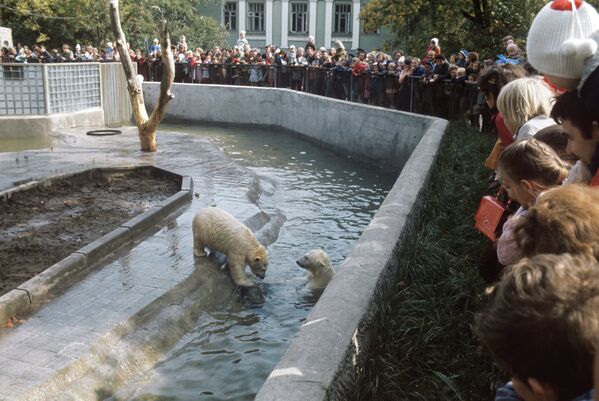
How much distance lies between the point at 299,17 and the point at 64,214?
3624 centimetres

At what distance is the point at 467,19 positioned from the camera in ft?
66.6

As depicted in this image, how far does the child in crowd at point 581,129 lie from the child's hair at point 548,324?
1231 millimetres

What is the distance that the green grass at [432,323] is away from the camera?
371 centimetres

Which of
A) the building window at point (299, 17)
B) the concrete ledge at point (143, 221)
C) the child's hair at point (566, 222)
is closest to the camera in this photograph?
the child's hair at point (566, 222)

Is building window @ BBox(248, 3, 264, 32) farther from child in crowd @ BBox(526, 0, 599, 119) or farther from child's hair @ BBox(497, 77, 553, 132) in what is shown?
child in crowd @ BBox(526, 0, 599, 119)

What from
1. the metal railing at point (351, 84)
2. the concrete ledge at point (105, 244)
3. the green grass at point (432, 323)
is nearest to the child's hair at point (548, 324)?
the green grass at point (432, 323)

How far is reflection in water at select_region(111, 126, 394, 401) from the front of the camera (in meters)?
5.08

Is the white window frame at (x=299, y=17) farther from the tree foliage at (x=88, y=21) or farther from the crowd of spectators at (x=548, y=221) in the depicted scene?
the crowd of spectators at (x=548, y=221)

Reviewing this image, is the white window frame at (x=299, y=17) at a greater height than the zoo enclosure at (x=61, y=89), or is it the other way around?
the white window frame at (x=299, y=17)

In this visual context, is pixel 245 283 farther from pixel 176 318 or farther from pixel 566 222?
pixel 566 222

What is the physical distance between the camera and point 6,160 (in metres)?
11.9

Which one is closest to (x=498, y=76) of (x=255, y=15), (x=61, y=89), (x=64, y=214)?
(x=64, y=214)

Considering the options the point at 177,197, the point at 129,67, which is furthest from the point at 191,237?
the point at 129,67

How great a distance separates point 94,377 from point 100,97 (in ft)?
47.1
